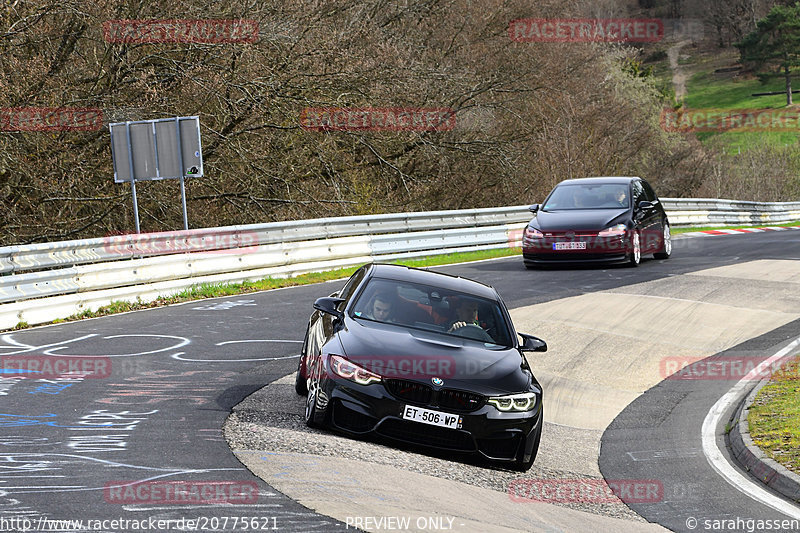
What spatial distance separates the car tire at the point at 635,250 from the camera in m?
20.0

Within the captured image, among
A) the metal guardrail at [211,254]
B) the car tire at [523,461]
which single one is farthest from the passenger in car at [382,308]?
the metal guardrail at [211,254]

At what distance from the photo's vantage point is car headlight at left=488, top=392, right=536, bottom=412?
7.73 metres

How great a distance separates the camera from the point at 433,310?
887cm

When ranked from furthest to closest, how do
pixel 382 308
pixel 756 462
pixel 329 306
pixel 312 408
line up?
1. pixel 382 308
2. pixel 329 306
3. pixel 756 462
4. pixel 312 408

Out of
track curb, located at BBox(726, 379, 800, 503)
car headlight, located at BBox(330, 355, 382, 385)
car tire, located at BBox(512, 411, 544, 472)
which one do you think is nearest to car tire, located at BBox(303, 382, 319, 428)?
car headlight, located at BBox(330, 355, 382, 385)

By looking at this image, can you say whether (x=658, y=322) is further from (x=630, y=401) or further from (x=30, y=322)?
(x=30, y=322)

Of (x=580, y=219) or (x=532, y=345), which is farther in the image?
(x=580, y=219)

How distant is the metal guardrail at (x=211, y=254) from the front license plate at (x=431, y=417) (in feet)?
24.6

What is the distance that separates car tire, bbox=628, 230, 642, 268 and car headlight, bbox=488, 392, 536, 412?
12.7 m

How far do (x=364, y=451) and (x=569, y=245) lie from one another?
1283 centimetres

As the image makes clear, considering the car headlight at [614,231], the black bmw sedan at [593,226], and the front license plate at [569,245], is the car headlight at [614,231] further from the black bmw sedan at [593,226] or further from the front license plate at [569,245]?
the front license plate at [569,245]

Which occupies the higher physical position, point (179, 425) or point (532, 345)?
point (532, 345)

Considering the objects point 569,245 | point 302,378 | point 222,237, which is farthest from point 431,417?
point 569,245

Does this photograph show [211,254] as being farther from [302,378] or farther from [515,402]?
[515,402]
